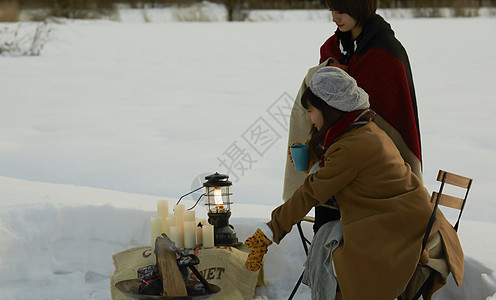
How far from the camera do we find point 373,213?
2.47 metres

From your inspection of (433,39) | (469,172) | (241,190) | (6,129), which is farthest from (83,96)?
(433,39)

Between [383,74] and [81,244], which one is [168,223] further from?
[383,74]

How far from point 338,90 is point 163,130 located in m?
4.90

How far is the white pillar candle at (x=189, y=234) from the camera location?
3.20 m

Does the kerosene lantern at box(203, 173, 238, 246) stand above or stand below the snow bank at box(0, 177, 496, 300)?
above

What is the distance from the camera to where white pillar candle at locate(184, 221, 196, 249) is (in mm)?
3201

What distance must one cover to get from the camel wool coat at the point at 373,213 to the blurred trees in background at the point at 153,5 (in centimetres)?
1412

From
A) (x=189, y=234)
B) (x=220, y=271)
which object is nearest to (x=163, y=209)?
(x=189, y=234)

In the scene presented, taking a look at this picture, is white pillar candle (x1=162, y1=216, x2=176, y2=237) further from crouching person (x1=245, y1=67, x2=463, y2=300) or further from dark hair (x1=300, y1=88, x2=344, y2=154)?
dark hair (x1=300, y1=88, x2=344, y2=154)

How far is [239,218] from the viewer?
3773 millimetres

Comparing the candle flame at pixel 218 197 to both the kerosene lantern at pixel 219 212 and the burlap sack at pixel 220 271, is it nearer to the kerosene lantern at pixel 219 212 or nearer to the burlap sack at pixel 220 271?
the kerosene lantern at pixel 219 212

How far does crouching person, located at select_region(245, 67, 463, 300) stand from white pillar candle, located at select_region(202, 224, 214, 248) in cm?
68

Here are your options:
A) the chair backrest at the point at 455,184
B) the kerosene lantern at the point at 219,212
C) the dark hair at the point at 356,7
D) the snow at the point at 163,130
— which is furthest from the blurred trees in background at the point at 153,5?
the chair backrest at the point at 455,184

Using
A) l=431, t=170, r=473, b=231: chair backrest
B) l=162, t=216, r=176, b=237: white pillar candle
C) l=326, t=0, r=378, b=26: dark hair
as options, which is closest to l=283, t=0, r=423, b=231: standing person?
l=326, t=0, r=378, b=26: dark hair
